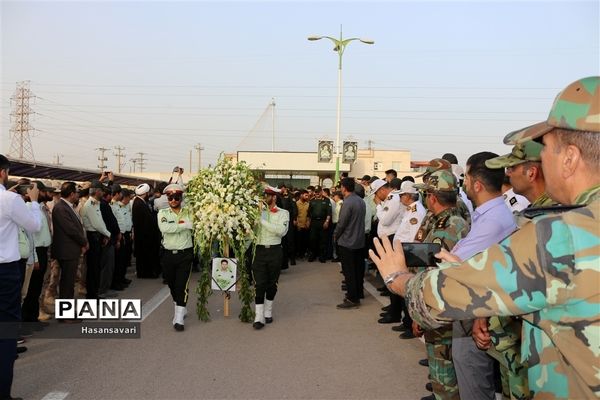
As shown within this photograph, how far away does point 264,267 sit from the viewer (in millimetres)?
7105

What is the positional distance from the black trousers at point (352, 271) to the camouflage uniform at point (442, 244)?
13.8 feet

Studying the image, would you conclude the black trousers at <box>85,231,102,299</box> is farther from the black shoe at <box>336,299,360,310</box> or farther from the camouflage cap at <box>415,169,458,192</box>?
the camouflage cap at <box>415,169,458,192</box>

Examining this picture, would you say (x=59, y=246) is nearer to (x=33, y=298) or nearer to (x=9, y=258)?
(x=33, y=298)

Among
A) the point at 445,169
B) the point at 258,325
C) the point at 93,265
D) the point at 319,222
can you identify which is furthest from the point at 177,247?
the point at 319,222

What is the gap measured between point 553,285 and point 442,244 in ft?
8.15

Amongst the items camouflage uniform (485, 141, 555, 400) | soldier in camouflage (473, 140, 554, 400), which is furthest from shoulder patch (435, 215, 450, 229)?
camouflage uniform (485, 141, 555, 400)

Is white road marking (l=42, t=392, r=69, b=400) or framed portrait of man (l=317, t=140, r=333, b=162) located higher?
framed portrait of man (l=317, t=140, r=333, b=162)

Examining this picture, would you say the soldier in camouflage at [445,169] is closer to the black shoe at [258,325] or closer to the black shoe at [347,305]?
the black shoe at [258,325]

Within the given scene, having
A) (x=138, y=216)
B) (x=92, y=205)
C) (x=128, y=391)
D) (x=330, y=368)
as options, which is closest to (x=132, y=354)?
(x=128, y=391)

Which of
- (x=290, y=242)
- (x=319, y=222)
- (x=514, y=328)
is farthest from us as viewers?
(x=319, y=222)

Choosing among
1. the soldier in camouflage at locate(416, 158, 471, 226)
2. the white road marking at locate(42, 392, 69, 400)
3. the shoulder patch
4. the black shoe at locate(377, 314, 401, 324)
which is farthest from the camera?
the black shoe at locate(377, 314, 401, 324)

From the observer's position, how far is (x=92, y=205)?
845cm

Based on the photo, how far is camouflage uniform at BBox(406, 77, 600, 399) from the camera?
1360mm

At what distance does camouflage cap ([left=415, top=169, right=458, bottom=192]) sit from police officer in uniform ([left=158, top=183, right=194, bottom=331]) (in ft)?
12.9
